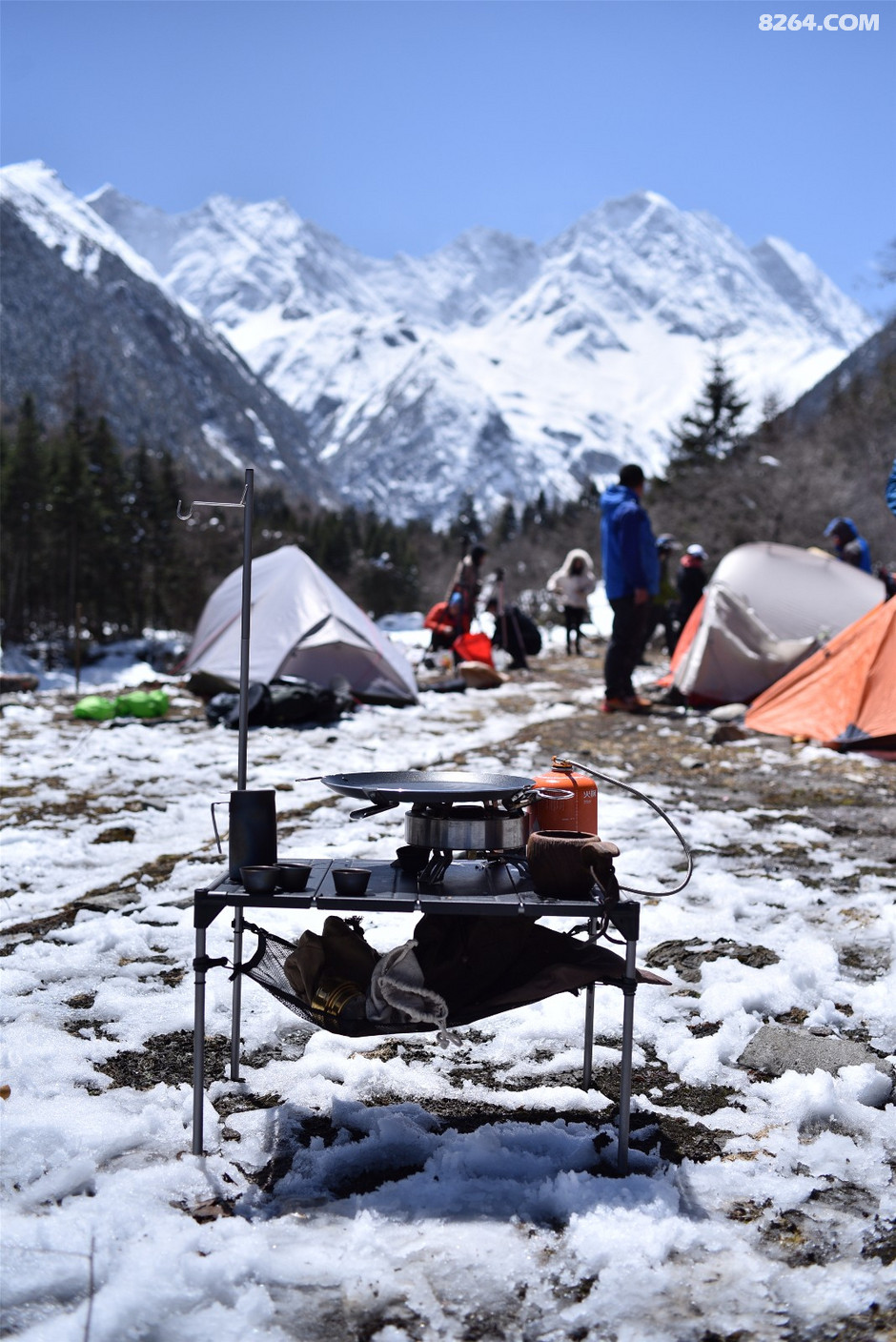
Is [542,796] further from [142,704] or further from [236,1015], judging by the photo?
[142,704]

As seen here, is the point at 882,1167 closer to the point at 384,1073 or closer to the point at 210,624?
the point at 384,1073

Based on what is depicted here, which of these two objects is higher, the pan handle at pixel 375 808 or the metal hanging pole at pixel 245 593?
the metal hanging pole at pixel 245 593

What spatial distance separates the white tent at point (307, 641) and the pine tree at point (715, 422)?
133 ft

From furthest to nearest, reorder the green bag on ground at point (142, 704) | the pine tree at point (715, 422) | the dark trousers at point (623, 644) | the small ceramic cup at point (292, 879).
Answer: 1. the pine tree at point (715, 422)
2. the green bag on ground at point (142, 704)
3. the dark trousers at point (623, 644)
4. the small ceramic cup at point (292, 879)

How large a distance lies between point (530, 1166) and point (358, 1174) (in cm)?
44

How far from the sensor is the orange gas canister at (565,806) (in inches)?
125

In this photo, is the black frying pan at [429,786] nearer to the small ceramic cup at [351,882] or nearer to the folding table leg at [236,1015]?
the small ceramic cup at [351,882]

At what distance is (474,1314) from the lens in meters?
2.18

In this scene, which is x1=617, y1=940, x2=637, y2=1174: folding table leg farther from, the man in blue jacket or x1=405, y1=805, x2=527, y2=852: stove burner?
the man in blue jacket

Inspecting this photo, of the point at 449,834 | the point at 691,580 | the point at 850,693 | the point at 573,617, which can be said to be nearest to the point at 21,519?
the point at 573,617

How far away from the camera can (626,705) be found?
11672 mm

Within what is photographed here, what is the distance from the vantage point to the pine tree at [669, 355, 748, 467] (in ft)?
167

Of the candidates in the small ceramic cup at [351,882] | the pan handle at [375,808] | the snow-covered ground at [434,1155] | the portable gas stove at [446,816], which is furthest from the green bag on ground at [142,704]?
the small ceramic cup at [351,882]

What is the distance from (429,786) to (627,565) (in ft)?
28.2
